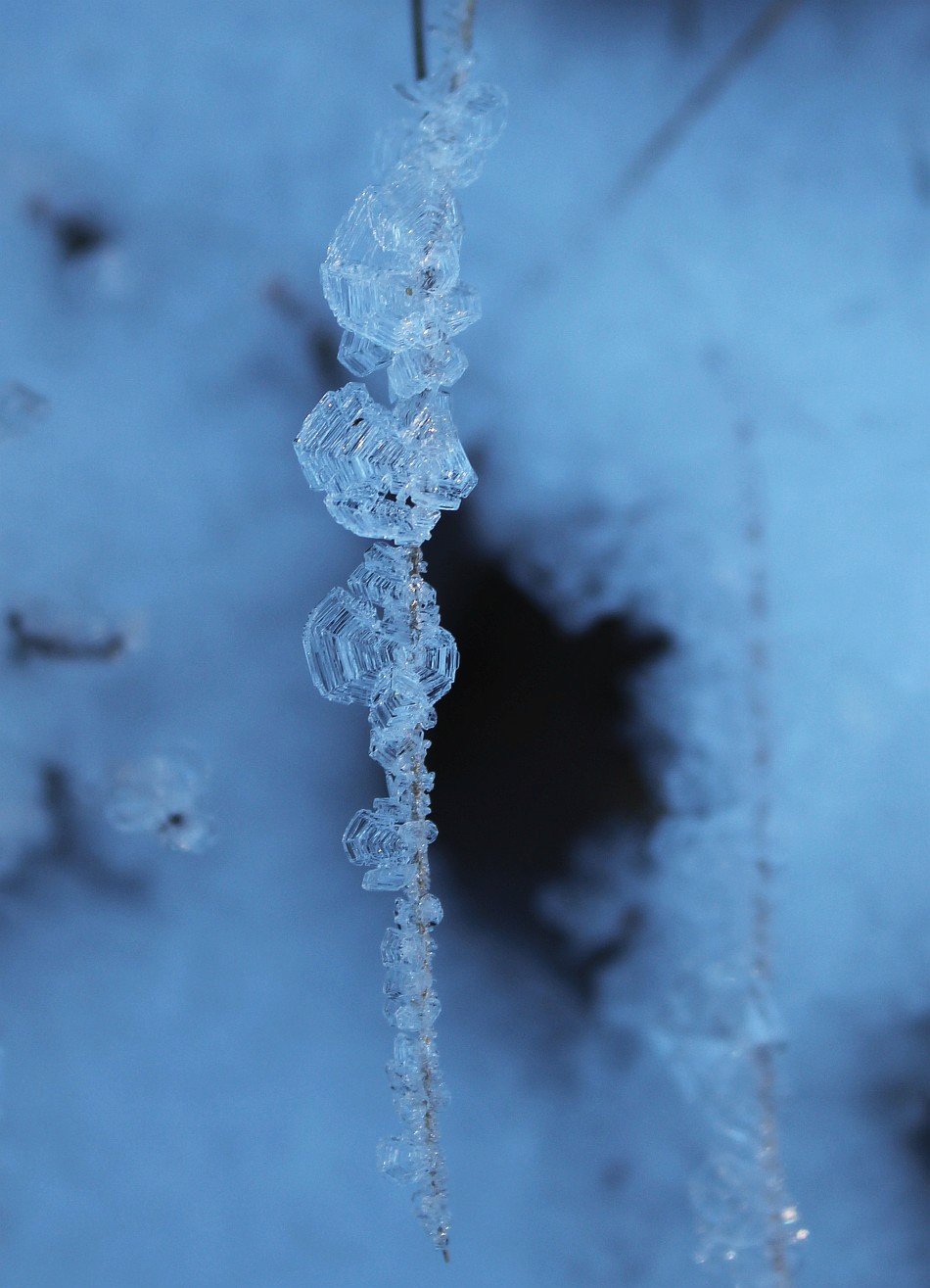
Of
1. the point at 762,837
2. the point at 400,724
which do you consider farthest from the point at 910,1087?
the point at 400,724

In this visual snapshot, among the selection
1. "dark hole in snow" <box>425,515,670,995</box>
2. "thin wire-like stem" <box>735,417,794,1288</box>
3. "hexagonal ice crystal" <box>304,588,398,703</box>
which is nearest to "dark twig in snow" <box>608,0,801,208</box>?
"thin wire-like stem" <box>735,417,794,1288</box>

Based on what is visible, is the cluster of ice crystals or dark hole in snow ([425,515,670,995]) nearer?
the cluster of ice crystals

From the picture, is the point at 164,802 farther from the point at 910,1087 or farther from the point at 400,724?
the point at 910,1087

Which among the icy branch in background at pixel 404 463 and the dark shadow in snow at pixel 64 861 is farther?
the dark shadow in snow at pixel 64 861

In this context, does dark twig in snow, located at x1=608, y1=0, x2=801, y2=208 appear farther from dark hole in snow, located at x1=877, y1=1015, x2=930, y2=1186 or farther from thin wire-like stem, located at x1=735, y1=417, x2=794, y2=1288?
dark hole in snow, located at x1=877, y1=1015, x2=930, y2=1186

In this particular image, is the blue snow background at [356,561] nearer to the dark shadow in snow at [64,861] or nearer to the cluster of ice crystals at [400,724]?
the dark shadow in snow at [64,861]

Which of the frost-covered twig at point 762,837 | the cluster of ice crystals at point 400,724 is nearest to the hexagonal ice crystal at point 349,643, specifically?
the cluster of ice crystals at point 400,724

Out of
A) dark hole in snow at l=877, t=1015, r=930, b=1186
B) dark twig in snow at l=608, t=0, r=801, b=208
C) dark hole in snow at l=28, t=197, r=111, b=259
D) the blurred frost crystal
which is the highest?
dark twig in snow at l=608, t=0, r=801, b=208
